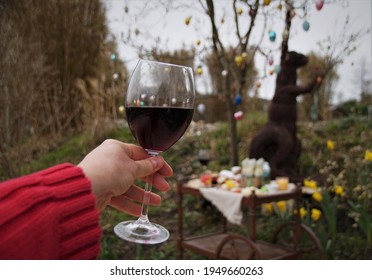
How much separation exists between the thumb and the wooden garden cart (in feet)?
6.66

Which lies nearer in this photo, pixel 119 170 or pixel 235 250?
pixel 119 170

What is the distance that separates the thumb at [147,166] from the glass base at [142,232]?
10 cm

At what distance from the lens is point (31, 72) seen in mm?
3900

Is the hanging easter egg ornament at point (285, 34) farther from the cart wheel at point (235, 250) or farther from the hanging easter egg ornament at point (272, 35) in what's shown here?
the cart wheel at point (235, 250)

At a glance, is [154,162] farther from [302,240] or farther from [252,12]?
[252,12]

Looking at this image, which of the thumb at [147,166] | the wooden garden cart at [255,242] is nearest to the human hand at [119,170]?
the thumb at [147,166]

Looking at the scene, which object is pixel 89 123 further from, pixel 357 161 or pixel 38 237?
pixel 38 237

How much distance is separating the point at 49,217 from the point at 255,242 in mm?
2520

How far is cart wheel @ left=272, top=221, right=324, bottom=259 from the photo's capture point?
3148mm

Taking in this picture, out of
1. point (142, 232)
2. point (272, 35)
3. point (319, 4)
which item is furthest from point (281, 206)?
point (142, 232)

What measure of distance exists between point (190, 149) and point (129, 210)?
492cm

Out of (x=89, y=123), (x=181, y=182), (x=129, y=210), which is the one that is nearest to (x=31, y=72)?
(x=181, y=182)

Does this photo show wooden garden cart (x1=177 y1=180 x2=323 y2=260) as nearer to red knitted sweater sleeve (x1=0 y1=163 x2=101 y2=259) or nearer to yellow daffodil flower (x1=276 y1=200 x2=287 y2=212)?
yellow daffodil flower (x1=276 y1=200 x2=287 y2=212)

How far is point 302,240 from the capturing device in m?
3.37
